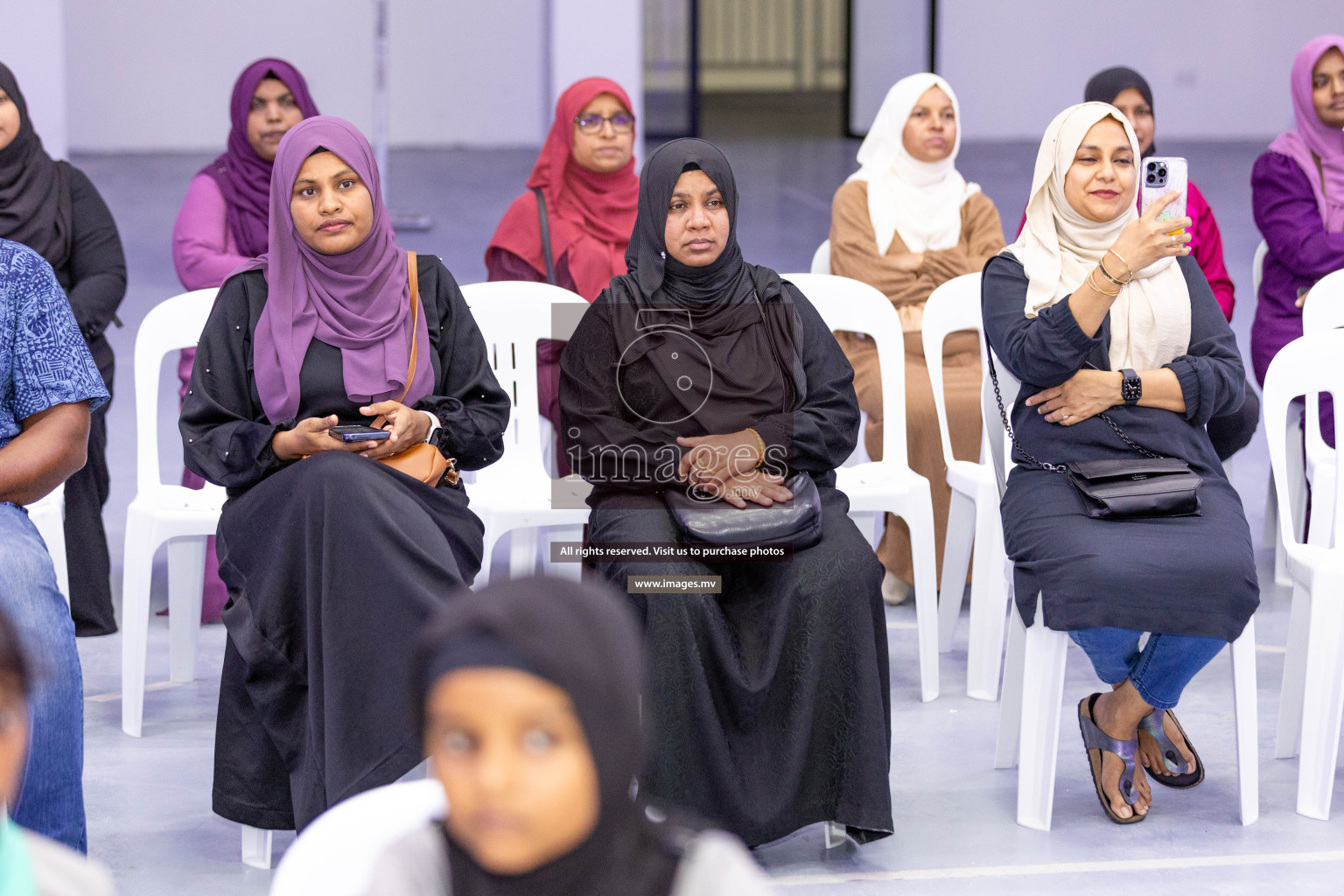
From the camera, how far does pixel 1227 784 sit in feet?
9.62

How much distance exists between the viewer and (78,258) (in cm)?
374

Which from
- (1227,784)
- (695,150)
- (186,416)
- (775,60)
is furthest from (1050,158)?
(775,60)

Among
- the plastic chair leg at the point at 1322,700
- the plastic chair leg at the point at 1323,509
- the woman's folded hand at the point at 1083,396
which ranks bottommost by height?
the plastic chair leg at the point at 1322,700

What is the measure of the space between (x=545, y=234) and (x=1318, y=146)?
2.30m

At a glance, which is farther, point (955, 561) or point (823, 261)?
point (823, 261)

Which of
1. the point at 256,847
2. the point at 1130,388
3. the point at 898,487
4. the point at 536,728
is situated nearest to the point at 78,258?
the point at 256,847

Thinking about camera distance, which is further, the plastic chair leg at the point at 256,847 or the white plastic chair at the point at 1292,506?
the white plastic chair at the point at 1292,506

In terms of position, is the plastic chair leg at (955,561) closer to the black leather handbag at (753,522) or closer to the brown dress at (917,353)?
the brown dress at (917,353)

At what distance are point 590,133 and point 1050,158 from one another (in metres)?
1.54

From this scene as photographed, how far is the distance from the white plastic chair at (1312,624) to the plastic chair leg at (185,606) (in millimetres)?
2351

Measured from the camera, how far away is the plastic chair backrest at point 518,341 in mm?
3496

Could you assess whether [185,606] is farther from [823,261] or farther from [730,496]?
[823,261]

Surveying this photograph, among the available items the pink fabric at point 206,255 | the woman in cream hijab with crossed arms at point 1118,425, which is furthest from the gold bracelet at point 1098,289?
the pink fabric at point 206,255

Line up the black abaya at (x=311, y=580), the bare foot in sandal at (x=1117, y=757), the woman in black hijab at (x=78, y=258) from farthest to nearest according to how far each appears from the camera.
→ the woman in black hijab at (x=78, y=258) → the bare foot in sandal at (x=1117, y=757) → the black abaya at (x=311, y=580)
